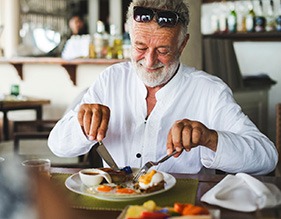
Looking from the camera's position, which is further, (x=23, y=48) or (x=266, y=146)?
(x=23, y=48)

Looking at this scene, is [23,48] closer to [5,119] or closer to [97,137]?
[5,119]

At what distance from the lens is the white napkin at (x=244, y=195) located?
135 centimetres

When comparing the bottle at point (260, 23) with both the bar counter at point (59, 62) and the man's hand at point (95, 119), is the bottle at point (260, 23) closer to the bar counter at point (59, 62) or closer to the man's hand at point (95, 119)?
the bar counter at point (59, 62)

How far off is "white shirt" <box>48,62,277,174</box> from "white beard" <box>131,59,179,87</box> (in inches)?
2.5

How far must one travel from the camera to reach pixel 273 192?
1443 mm

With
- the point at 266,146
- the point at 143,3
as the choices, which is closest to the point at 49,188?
the point at 266,146

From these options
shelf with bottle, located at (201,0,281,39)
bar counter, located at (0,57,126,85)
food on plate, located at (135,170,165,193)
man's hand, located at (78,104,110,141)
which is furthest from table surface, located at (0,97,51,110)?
food on plate, located at (135,170,165,193)

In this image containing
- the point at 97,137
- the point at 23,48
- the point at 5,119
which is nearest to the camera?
the point at 97,137

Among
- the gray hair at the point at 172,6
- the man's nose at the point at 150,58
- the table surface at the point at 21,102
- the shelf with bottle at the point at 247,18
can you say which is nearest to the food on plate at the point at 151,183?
the man's nose at the point at 150,58

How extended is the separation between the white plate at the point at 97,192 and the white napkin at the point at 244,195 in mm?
147

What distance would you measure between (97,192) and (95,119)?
36 cm

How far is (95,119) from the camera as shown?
175cm

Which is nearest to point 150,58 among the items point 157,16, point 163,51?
point 163,51

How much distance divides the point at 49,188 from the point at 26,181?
0.08 feet
